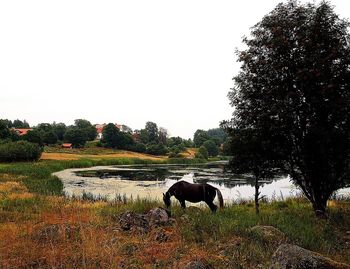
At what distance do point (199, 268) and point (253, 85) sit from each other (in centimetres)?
970

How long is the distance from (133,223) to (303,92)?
8667 millimetres

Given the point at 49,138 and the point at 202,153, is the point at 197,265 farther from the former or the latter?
the point at 49,138

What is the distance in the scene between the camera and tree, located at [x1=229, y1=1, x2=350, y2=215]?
12.9 metres

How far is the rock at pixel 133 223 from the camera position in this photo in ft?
35.1

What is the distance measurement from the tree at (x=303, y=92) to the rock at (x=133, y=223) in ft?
20.8

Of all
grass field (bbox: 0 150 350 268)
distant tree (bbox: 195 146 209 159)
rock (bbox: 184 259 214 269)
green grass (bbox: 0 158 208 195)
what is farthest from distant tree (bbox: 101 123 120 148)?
rock (bbox: 184 259 214 269)

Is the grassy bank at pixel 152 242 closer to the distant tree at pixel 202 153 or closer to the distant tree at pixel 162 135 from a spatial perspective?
the distant tree at pixel 202 153

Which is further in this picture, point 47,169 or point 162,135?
point 162,135

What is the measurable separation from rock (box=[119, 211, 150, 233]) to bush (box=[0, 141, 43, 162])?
54.4m

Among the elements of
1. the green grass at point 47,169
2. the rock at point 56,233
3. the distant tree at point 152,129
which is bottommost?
the green grass at point 47,169

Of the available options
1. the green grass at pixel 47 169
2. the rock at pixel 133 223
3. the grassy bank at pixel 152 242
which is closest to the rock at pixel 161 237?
the grassy bank at pixel 152 242

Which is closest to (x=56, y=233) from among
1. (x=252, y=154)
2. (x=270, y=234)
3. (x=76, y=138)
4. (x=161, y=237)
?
(x=161, y=237)

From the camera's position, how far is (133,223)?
1106 centimetres

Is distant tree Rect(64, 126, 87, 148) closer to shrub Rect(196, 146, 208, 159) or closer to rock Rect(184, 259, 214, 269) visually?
shrub Rect(196, 146, 208, 159)
